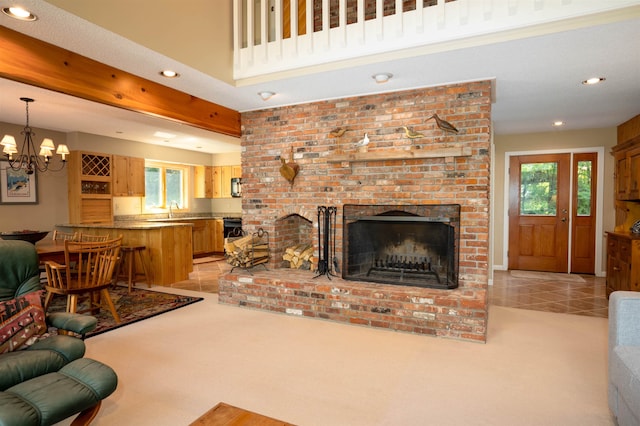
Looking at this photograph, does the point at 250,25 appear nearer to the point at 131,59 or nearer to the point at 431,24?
the point at 131,59

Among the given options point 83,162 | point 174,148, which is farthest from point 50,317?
point 174,148

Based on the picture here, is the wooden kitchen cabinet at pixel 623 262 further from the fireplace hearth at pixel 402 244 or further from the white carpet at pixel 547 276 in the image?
the fireplace hearth at pixel 402 244

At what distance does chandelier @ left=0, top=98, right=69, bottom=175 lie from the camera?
437 centimetres

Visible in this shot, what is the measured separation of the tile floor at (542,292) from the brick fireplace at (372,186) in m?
1.10

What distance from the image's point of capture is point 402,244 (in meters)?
4.19

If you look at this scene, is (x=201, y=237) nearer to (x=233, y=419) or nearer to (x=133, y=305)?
(x=133, y=305)

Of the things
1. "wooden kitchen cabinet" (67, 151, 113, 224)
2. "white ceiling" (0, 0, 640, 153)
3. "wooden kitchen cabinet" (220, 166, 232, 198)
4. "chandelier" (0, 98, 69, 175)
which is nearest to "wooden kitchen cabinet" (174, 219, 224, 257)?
"wooden kitchen cabinet" (220, 166, 232, 198)

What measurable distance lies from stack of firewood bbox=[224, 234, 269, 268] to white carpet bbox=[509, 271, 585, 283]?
4200 mm

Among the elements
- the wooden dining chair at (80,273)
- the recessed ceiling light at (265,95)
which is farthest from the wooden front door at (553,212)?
the wooden dining chair at (80,273)

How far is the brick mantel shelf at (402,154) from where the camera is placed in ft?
11.7

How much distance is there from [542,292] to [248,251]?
3971 millimetres

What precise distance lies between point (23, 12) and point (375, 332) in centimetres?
355

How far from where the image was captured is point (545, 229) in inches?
A: 254

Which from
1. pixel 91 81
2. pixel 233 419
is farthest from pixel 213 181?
pixel 233 419
